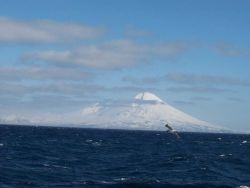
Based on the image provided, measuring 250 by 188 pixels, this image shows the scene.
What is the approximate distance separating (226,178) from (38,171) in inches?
800

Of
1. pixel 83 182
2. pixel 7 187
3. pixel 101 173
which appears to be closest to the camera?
pixel 7 187

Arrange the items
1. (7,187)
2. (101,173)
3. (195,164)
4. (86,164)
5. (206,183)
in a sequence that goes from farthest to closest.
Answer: (195,164) → (86,164) → (101,173) → (206,183) → (7,187)

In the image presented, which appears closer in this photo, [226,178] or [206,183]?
[206,183]

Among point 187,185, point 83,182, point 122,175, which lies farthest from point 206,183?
point 83,182

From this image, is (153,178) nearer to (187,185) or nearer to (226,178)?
(187,185)

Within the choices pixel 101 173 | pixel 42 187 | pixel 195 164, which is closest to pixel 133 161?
pixel 195 164

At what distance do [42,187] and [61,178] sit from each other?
5.71 m

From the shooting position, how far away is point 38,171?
184 ft

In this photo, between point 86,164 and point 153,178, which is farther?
point 86,164

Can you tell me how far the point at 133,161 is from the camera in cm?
7325

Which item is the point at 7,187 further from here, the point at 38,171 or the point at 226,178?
the point at 226,178

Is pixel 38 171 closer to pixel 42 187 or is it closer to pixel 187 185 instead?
pixel 42 187

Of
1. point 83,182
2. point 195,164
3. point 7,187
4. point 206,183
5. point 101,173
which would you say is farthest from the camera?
point 195,164

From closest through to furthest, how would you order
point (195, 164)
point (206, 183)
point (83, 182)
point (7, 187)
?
1. point (7, 187)
2. point (83, 182)
3. point (206, 183)
4. point (195, 164)
